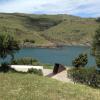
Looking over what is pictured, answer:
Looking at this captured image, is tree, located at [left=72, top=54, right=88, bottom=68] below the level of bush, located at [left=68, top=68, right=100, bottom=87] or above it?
below

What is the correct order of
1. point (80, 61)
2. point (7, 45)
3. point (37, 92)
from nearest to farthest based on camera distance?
point (37, 92), point (7, 45), point (80, 61)

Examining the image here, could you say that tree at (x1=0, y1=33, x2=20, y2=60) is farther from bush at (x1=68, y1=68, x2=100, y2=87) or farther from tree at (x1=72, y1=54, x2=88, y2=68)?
tree at (x1=72, y1=54, x2=88, y2=68)

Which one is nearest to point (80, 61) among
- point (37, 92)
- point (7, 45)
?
point (7, 45)

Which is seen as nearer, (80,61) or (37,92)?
(37,92)

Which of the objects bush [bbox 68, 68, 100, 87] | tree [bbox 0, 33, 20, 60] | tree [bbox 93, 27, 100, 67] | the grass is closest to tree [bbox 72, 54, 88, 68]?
tree [bbox 93, 27, 100, 67]

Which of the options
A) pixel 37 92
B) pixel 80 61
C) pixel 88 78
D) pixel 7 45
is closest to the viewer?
pixel 37 92

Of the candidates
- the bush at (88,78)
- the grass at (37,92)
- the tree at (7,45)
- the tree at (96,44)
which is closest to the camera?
the grass at (37,92)

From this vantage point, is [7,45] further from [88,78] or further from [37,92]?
[37,92]

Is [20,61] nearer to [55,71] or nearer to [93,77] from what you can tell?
[55,71]

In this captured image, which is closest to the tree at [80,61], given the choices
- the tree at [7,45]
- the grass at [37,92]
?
the tree at [7,45]

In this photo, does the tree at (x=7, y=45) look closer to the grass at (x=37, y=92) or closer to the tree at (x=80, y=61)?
the tree at (x=80, y=61)

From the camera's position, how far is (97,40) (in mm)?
39344

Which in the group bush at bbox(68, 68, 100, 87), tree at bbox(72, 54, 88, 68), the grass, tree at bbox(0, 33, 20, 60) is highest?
the grass

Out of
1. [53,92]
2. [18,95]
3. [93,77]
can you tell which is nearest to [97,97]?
[53,92]
